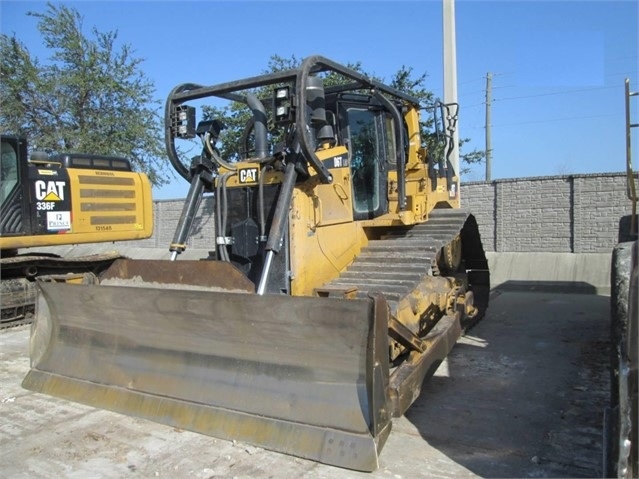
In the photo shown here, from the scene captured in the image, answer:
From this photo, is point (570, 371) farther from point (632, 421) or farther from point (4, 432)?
point (4, 432)

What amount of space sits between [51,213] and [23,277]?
1106 millimetres

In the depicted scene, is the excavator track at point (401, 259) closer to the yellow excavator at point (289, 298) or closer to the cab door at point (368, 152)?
the yellow excavator at point (289, 298)

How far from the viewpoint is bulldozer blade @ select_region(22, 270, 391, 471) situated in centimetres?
353

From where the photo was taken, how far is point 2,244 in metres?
7.97

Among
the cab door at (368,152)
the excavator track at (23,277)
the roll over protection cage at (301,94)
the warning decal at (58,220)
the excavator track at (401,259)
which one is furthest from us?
the warning decal at (58,220)

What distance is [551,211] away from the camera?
1229 cm

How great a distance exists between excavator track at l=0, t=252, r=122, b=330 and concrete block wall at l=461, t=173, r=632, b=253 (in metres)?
8.80

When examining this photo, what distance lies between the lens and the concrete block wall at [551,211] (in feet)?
38.4

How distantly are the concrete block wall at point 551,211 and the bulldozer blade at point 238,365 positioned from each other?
9.86 meters

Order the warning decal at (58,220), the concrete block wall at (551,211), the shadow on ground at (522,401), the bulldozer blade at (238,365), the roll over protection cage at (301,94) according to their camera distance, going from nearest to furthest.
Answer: the bulldozer blade at (238,365)
the shadow on ground at (522,401)
the roll over protection cage at (301,94)
the warning decal at (58,220)
the concrete block wall at (551,211)

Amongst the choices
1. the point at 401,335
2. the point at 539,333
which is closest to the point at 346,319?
the point at 401,335

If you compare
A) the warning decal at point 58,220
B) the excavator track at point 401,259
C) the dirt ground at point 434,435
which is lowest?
the dirt ground at point 434,435

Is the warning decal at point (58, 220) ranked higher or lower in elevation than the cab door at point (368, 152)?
lower

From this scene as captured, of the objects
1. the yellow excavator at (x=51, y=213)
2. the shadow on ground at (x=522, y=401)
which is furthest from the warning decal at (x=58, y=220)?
the shadow on ground at (x=522, y=401)
